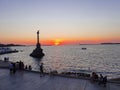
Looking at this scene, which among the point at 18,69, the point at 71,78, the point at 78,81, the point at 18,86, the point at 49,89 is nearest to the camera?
the point at 49,89

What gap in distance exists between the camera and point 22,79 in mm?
19859

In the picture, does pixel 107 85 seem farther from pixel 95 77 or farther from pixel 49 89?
pixel 49 89

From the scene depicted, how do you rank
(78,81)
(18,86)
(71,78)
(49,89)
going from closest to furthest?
(49,89) < (18,86) < (78,81) < (71,78)

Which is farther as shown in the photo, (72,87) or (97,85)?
(97,85)

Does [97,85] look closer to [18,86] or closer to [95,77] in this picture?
[95,77]

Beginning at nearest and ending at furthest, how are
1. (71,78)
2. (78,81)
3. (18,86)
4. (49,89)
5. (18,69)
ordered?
(49,89)
(18,86)
(78,81)
(71,78)
(18,69)

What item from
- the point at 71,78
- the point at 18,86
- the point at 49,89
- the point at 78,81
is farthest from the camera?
the point at 71,78

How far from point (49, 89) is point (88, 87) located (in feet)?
11.7

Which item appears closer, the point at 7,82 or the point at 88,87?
the point at 88,87

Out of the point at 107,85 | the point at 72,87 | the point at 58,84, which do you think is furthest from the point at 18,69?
the point at 107,85

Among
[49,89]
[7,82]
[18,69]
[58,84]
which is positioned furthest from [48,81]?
[18,69]

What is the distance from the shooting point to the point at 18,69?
25.4 metres

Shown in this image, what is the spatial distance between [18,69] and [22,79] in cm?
582

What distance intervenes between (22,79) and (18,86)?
8.90 feet
